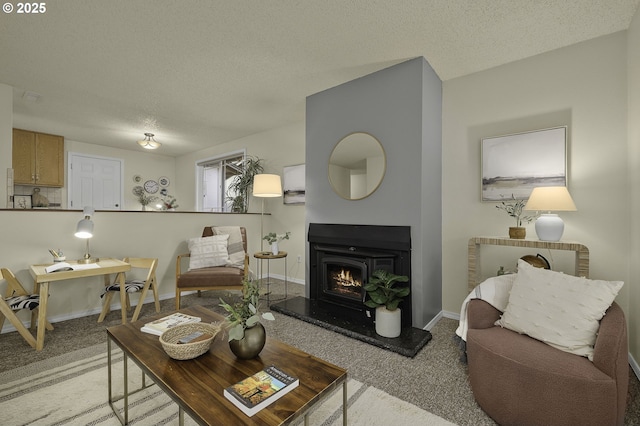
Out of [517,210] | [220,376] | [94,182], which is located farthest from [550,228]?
[94,182]

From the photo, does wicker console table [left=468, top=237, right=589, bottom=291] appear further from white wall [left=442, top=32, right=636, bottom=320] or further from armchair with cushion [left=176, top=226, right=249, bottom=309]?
armchair with cushion [left=176, top=226, right=249, bottom=309]

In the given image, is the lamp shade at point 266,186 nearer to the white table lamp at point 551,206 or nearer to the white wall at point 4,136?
the white table lamp at point 551,206

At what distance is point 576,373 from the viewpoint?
1345 mm

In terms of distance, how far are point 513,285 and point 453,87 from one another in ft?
7.40

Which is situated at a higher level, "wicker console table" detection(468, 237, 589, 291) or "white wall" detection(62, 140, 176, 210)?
"white wall" detection(62, 140, 176, 210)

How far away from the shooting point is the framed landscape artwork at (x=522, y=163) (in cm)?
253

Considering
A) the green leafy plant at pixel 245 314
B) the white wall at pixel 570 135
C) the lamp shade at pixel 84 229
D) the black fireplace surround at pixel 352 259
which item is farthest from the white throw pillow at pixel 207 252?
the white wall at pixel 570 135

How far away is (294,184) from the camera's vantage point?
4676 millimetres

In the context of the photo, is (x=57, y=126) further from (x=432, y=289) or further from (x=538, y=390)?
(x=538, y=390)

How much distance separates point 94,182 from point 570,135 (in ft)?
26.5

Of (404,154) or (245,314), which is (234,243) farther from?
(245,314)

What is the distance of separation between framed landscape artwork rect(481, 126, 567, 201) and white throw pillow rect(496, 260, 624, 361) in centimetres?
116

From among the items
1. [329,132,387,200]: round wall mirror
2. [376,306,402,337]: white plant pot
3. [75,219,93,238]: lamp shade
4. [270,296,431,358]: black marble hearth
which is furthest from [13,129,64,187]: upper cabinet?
[376,306,402,337]: white plant pot

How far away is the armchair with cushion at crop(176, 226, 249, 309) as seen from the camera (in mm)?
3113
